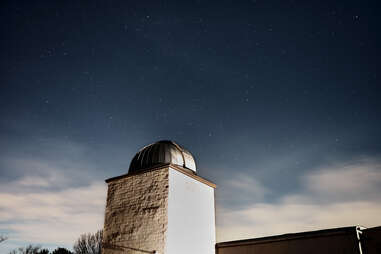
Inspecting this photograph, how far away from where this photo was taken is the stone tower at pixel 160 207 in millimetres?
10375

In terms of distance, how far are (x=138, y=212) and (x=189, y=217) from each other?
6.14ft

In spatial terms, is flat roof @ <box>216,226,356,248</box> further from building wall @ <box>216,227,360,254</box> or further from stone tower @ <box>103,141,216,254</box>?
stone tower @ <box>103,141,216,254</box>

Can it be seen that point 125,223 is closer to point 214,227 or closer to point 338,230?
point 214,227

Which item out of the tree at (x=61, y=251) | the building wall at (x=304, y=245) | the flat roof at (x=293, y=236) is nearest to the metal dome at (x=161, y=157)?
the flat roof at (x=293, y=236)

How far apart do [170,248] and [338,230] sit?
5.28 metres

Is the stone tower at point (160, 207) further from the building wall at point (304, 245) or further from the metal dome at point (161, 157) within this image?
the building wall at point (304, 245)

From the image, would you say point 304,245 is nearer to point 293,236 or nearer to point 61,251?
point 293,236

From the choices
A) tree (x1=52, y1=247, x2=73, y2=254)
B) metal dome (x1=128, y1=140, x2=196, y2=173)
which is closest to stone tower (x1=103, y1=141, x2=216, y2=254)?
metal dome (x1=128, y1=140, x2=196, y2=173)

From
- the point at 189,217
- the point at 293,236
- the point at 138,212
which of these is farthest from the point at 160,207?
the point at 293,236

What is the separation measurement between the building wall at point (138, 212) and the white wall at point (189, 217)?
308mm

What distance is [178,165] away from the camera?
39.5ft

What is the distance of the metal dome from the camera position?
1199 centimetres

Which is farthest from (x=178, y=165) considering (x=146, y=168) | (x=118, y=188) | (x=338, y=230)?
(x=338, y=230)

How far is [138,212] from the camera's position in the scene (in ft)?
36.4
